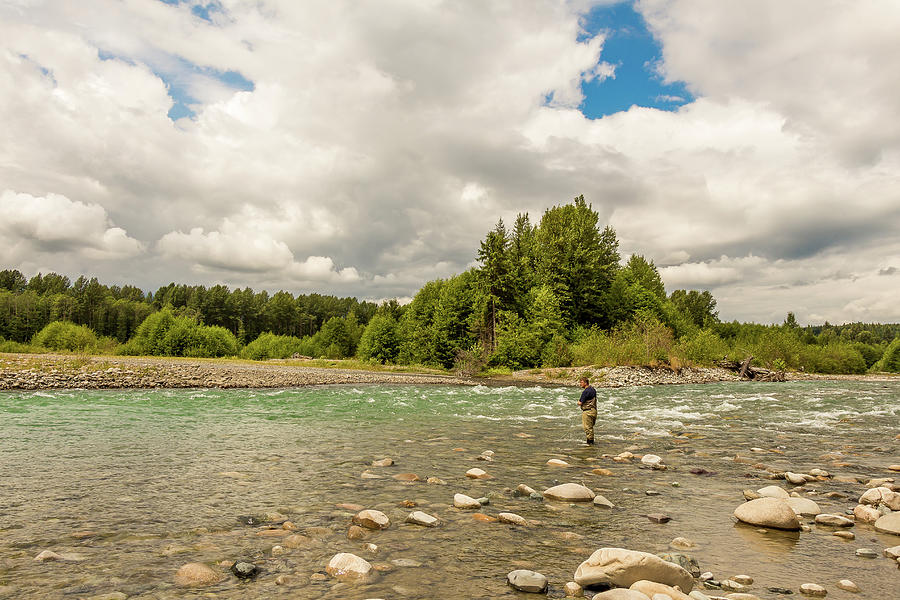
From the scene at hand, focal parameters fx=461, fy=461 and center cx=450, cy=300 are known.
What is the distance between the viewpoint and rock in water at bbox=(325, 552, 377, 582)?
5.12 metres

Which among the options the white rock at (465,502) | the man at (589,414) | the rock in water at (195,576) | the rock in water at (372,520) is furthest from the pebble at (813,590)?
the man at (589,414)

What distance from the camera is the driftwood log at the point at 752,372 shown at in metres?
48.5

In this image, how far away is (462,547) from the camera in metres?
6.07

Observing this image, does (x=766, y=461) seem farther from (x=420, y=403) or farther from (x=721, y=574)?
(x=420, y=403)

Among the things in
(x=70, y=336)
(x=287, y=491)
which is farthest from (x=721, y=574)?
(x=70, y=336)

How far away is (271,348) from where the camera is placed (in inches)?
4131

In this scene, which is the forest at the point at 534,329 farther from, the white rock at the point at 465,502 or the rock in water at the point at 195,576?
the rock in water at the point at 195,576

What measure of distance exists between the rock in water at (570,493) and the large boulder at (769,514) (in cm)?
228

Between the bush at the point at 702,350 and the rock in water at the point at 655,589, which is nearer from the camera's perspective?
the rock in water at the point at 655,589

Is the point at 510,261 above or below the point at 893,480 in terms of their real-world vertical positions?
above

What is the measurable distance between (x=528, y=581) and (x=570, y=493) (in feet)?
12.2

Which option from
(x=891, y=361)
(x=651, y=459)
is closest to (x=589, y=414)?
(x=651, y=459)

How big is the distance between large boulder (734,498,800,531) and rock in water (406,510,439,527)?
473 cm

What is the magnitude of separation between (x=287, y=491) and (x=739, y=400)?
2623cm
